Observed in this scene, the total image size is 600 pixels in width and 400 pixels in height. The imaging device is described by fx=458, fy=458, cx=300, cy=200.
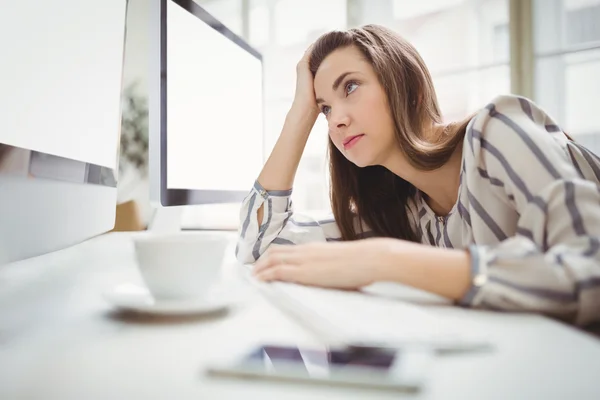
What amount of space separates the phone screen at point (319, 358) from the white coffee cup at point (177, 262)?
0.49 ft

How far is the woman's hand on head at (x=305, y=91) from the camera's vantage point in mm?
1111

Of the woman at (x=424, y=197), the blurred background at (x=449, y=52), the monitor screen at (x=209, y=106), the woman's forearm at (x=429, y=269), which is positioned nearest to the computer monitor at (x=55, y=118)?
the monitor screen at (x=209, y=106)

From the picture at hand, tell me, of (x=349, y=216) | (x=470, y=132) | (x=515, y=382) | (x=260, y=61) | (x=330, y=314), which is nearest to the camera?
(x=515, y=382)

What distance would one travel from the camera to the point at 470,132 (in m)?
0.72

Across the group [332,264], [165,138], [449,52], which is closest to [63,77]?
[165,138]

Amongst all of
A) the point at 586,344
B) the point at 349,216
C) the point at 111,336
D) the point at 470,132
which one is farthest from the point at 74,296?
the point at 349,216

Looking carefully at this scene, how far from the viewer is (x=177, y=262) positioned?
1.27ft

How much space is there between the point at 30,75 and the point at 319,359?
456mm

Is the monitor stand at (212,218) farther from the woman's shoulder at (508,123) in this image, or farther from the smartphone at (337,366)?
the smartphone at (337,366)

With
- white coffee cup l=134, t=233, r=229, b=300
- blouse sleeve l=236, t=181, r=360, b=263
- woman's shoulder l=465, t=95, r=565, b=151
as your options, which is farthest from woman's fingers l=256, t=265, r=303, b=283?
blouse sleeve l=236, t=181, r=360, b=263

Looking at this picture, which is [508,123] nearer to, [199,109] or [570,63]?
[199,109]

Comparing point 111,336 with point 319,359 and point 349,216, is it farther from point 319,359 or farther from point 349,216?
point 349,216

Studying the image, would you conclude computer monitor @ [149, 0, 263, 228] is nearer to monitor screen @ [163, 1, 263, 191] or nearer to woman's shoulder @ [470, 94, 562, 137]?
monitor screen @ [163, 1, 263, 191]

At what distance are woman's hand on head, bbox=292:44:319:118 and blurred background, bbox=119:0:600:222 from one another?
726mm
